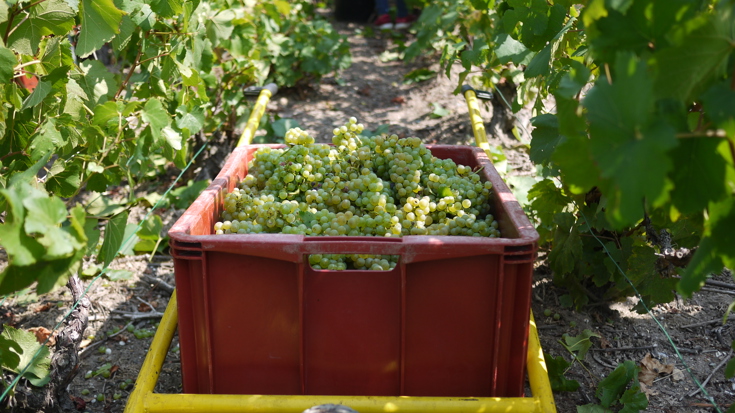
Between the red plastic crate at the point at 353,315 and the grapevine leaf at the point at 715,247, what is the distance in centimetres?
40

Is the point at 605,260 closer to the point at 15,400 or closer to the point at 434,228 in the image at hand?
the point at 434,228

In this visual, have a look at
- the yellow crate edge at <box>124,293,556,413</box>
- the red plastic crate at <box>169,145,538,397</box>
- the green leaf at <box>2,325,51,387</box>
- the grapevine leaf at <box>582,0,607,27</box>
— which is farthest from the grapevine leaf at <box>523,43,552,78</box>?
the green leaf at <box>2,325,51,387</box>

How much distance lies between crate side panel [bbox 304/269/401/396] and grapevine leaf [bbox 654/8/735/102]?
712mm

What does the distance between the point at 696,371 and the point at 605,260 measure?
0.46 metres

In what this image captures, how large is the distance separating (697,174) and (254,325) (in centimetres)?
102

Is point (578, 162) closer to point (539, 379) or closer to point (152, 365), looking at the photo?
point (539, 379)

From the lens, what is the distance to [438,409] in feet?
4.66

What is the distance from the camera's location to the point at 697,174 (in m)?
1.00

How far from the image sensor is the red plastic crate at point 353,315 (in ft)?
4.68

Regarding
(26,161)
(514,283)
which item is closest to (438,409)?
(514,283)

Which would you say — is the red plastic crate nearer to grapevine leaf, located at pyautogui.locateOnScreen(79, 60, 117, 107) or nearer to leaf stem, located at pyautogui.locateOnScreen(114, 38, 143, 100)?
grapevine leaf, located at pyautogui.locateOnScreen(79, 60, 117, 107)

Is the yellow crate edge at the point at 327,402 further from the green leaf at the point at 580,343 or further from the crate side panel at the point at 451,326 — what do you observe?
the green leaf at the point at 580,343

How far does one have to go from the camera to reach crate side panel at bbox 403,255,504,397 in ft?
4.77

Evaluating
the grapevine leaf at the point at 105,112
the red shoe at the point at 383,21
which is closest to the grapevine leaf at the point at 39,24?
the grapevine leaf at the point at 105,112
